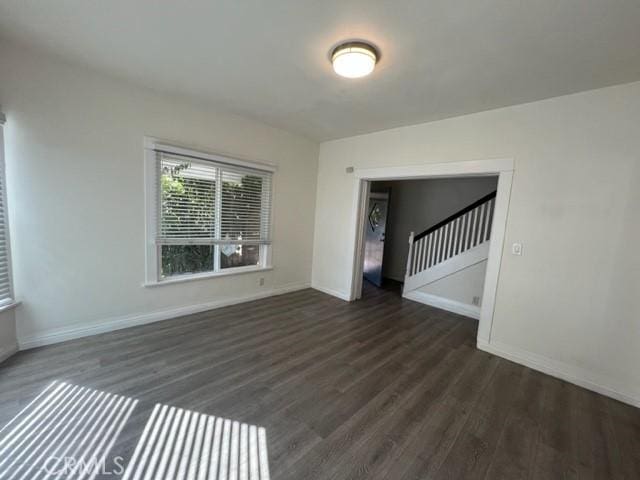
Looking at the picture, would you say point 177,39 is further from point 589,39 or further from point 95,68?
point 589,39

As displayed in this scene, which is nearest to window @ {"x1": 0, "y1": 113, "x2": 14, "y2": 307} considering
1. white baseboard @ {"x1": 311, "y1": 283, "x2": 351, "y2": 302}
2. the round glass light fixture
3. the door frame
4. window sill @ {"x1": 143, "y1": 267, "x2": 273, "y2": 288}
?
window sill @ {"x1": 143, "y1": 267, "x2": 273, "y2": 288}

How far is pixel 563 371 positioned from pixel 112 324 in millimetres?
4621

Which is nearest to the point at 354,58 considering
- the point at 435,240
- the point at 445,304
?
the point at 435,240

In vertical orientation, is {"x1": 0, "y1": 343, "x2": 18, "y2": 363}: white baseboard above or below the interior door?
below

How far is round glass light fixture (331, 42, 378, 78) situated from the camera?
1853 mm

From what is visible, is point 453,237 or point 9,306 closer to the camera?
point 9,306

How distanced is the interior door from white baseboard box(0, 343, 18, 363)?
4767 mm

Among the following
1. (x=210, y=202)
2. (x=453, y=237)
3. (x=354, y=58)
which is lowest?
(x=453, y=237)

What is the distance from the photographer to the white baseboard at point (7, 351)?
2.20 metres

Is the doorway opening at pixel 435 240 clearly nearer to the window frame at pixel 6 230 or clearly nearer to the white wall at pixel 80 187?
the white wall at pixel 80 187

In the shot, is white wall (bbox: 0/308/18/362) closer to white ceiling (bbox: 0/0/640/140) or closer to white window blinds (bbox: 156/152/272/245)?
white window blinds (bbox: 156/152/272/245)

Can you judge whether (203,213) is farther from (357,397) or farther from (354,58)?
(357,397)

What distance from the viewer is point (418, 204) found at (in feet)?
18.5

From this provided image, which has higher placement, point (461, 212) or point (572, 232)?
point (461, 212)
